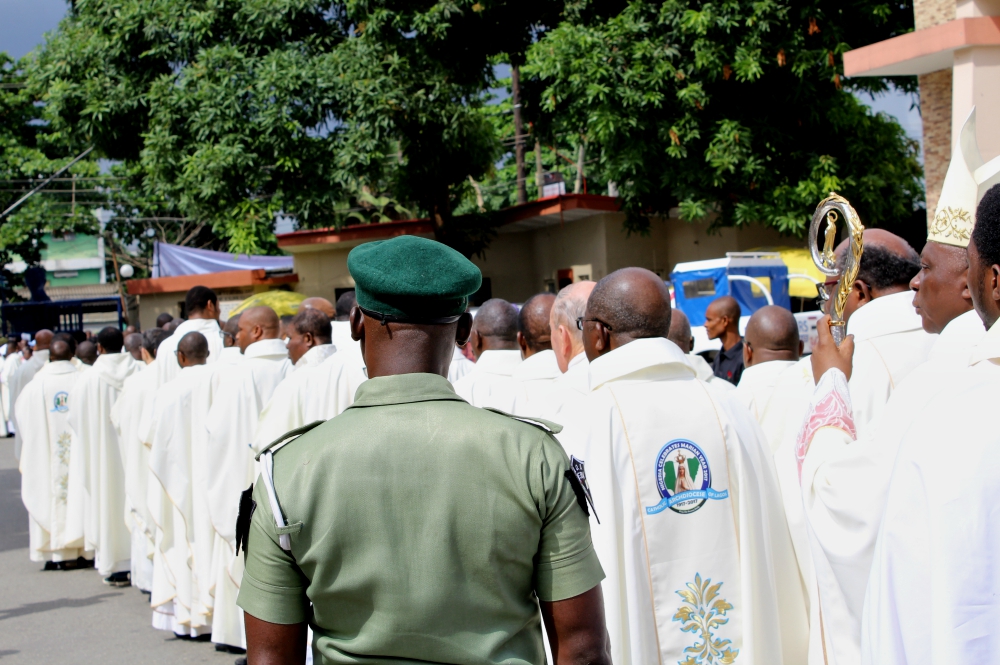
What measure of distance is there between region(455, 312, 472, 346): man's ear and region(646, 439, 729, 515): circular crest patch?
139 centimetres

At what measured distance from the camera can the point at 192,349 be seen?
6566mm

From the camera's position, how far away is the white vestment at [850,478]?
6.87 ft

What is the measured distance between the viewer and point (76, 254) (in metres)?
55.9

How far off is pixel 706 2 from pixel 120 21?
9.56 m

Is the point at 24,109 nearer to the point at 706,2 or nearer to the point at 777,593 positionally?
the point at 706,2

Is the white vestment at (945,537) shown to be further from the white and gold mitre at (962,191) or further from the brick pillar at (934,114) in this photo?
the brick pillar at (934,114)

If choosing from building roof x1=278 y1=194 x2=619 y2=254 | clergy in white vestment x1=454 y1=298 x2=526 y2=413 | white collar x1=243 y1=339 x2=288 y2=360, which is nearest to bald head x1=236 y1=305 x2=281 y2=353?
white collar x1=243 y1=339 x2=288 y2=360

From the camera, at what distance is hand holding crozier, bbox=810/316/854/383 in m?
2.80

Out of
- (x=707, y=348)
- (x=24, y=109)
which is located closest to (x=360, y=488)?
(x=707, y=348)

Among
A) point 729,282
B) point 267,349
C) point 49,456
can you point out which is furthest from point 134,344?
point 729,282

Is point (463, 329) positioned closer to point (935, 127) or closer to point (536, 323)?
Result: point (536, 323)

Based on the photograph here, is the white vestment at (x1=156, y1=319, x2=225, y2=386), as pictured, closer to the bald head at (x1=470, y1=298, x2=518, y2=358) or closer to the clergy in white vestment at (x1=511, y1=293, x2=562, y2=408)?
the bald head at (x1=470, y1=298, x2=518, y2=358)

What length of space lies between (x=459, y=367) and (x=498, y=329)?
545 mm

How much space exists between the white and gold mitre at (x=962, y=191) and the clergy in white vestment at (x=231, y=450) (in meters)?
4.23
